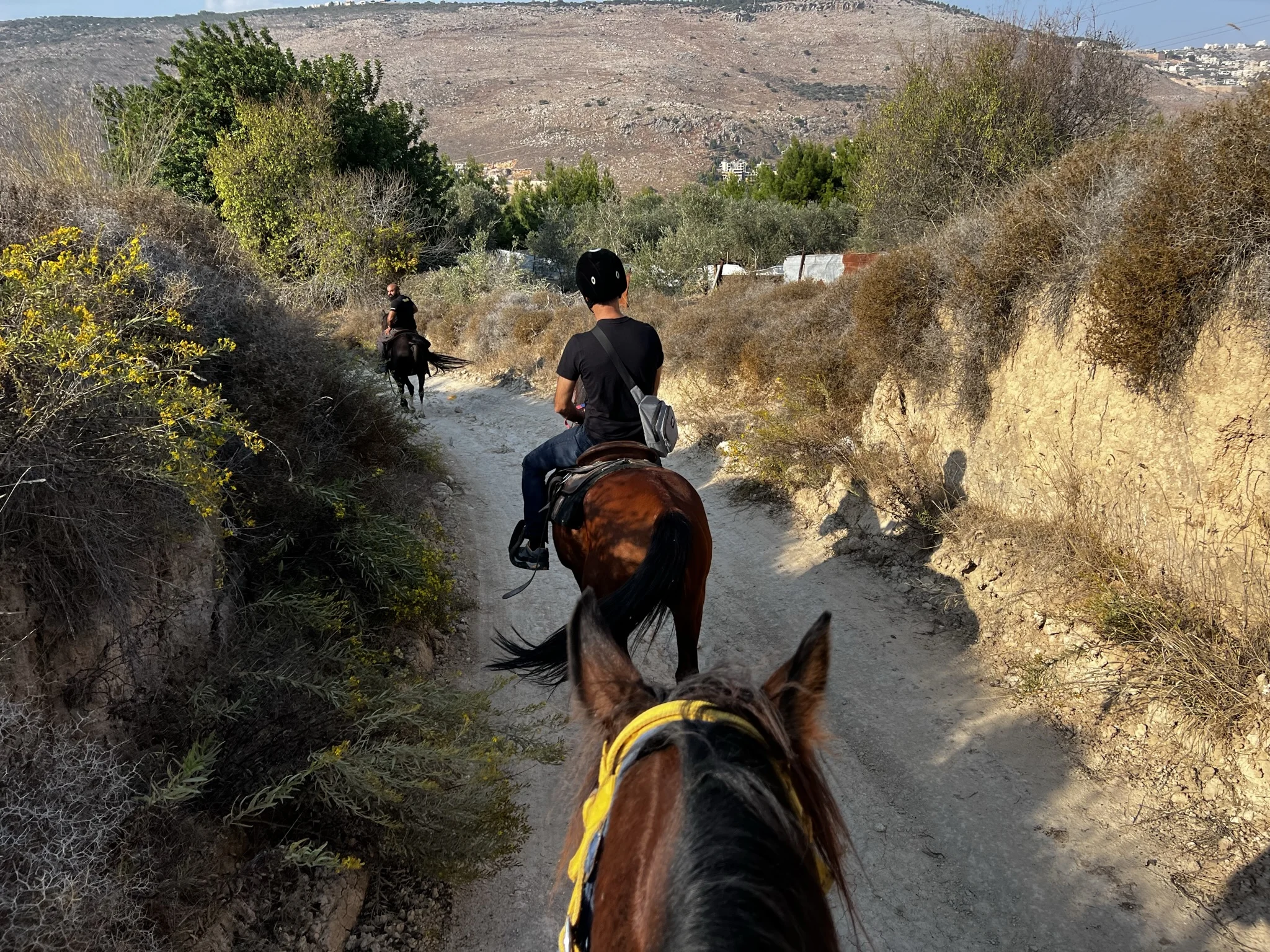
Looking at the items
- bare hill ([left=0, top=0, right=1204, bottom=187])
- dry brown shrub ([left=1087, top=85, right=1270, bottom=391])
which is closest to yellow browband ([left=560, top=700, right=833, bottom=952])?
dry brown shrub ([left=1087, top=85, right=1270, bottom=391])

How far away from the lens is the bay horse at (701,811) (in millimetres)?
1203

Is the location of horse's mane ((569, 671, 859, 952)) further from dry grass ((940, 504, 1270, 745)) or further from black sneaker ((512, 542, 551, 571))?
black sneaker ((512, 542, 551, 571))

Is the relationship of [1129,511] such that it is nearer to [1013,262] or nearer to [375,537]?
[1013,262]

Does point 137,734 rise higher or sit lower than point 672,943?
lower

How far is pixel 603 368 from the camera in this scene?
4.75 m

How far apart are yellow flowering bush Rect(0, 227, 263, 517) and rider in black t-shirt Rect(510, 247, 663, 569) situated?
2013mm

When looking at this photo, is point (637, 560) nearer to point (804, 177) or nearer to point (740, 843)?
point (740, 843)

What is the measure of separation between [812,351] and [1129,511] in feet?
15.9

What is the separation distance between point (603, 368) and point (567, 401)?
516 mm

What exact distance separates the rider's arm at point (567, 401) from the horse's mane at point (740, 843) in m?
3.58

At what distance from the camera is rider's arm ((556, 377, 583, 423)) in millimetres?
5027

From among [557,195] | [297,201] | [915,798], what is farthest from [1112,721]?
[557,195]

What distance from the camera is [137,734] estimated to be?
293cm

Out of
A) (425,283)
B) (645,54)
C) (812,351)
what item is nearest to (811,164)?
(425,283)
